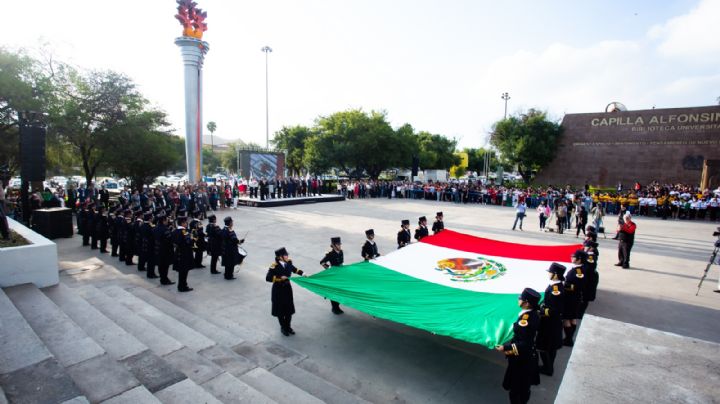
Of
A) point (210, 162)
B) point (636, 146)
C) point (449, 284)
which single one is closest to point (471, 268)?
point (449, 284)

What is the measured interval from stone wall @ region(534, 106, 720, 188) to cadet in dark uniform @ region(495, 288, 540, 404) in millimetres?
31217

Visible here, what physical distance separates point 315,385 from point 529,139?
1251 inches

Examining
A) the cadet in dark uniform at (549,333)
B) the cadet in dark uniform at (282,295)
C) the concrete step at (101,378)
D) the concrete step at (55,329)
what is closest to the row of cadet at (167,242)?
the concrete step at (55,329)

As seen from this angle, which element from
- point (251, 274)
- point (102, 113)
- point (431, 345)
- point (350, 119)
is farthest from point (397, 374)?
point (350, 119)

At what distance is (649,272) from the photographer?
10016 mm

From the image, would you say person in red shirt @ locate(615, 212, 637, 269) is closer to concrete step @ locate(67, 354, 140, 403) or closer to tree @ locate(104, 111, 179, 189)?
concrete step @ locate(67, 354, 140, 403)

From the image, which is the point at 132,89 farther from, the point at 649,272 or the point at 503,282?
the point at 649,272

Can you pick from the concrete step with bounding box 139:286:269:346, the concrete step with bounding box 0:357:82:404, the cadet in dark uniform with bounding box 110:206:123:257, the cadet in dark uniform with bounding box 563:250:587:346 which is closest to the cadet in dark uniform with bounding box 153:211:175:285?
the concrete step with bounding box 139:286:269:346

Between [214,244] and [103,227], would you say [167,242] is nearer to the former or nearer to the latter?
[214,244]

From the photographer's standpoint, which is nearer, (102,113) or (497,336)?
(497,336)

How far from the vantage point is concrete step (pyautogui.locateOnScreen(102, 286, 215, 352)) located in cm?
551

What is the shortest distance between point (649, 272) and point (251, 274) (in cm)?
1062

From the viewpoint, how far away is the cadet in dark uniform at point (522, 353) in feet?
13.8

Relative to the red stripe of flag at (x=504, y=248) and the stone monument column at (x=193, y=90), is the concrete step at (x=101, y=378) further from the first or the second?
the stone monument column at (x=193, y=90)
